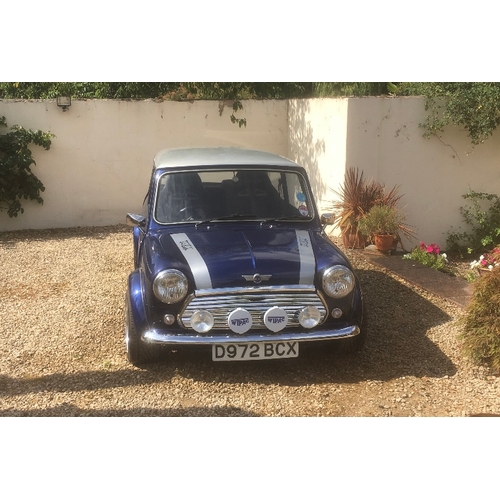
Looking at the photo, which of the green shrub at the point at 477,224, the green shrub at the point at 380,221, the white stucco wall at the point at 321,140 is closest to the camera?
the green shrub at the point at 380,221

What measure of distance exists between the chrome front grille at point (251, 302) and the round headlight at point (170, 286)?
0.09 meters

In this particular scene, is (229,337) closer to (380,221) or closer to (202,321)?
(202,321)

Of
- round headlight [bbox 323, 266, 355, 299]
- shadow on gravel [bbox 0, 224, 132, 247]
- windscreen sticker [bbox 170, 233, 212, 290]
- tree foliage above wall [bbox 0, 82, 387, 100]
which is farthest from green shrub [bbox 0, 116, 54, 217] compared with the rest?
round headlight [bbox 323, 266, 355, 299]

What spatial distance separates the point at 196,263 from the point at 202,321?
0.44 meters

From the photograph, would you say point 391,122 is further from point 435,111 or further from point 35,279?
point 35,279

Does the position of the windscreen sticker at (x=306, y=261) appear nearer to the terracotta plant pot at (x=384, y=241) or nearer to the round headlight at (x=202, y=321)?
the round headlight at (x=202, y=321)

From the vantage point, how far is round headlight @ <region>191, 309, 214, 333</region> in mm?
4258

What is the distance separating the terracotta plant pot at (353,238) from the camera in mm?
8352

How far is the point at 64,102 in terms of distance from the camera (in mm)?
10148

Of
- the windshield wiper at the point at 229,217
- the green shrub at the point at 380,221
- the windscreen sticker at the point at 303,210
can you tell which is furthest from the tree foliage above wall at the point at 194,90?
the windshield wiper at the point at 229,217

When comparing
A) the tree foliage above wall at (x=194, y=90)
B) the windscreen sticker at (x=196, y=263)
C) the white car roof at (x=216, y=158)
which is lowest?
the windscreen sticker at (x=196, y=263)

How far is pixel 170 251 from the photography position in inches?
182

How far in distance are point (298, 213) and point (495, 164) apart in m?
4.65

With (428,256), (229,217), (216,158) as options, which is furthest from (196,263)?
(428,256)
